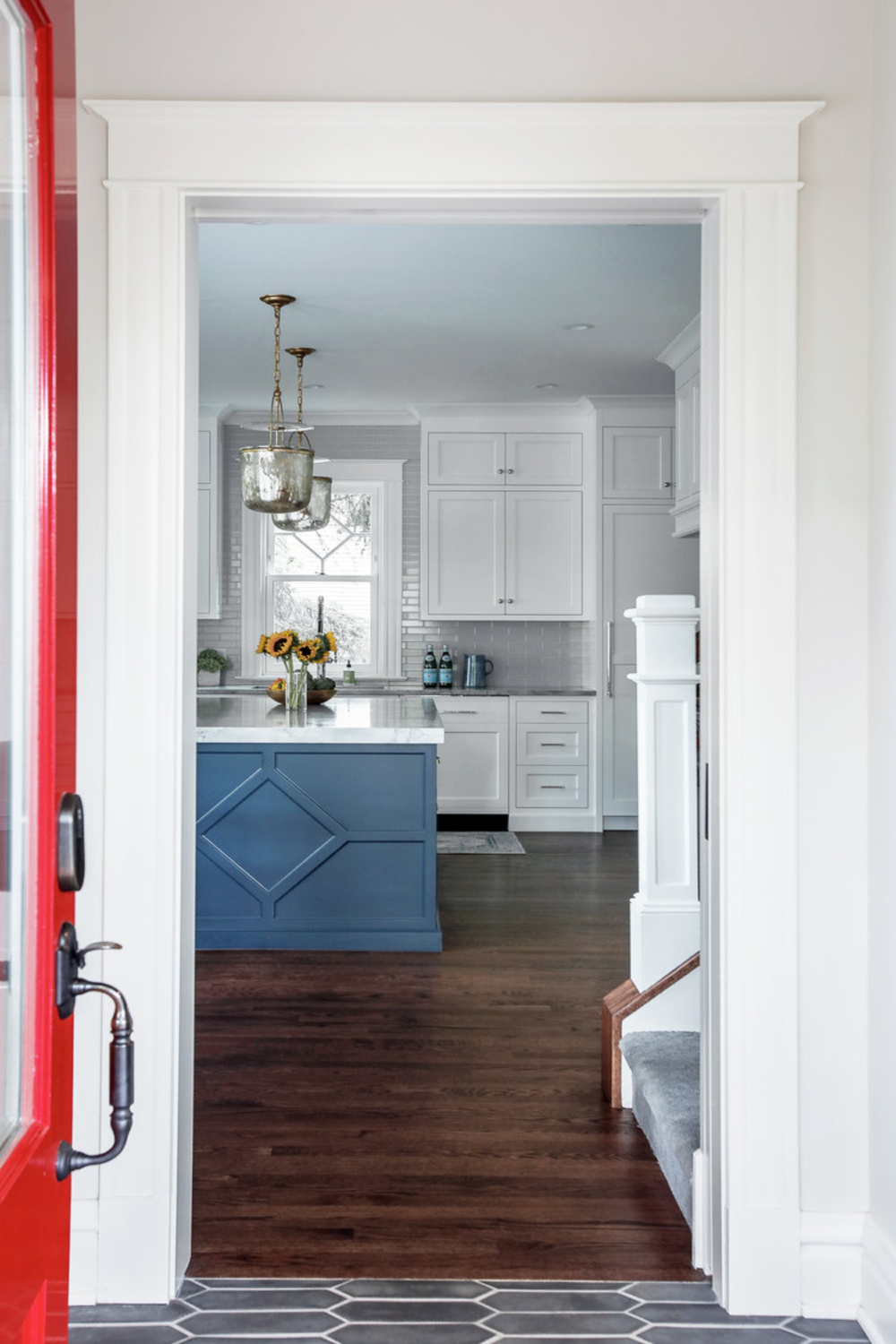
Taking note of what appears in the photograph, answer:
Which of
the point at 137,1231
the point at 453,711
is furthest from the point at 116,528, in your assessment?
the point at 453,711

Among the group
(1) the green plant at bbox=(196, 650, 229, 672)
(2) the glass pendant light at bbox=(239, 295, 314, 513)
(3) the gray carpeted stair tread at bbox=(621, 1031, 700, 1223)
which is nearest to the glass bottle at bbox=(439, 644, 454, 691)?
(1) the green plant at bbox=(196, 650, 229, 672)

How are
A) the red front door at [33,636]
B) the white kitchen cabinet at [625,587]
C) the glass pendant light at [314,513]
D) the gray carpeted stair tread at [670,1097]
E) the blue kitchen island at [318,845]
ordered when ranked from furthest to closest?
the white kitchen cabinet at [625,587], the glass pendant light at [314,513], the blue kitchen island at [318,845], the gray carpeted stair tread at [670,1097], the red front door at [33,636]

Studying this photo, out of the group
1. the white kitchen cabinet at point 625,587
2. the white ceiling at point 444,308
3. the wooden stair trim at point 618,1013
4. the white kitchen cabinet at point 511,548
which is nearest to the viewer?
the wooden stair trim at point 618,1013

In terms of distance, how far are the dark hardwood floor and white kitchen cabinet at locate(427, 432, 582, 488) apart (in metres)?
3.56

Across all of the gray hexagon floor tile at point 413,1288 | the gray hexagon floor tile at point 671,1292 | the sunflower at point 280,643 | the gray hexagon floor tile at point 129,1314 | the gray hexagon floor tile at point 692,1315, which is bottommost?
the gray hexagon floor tile at point 413,1288

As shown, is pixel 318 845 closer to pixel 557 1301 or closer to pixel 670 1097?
pixel 670 1097

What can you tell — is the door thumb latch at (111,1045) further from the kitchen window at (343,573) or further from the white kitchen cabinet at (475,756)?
the kitchen window at (343,573)

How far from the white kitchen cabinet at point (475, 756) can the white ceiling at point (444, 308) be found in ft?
6.55

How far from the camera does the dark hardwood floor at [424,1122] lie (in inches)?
89.7

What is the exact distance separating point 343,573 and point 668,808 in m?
5.08

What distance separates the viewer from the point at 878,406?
6.62 ft

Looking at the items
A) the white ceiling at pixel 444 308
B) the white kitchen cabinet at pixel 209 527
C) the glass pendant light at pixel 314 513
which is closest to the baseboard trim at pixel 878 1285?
the white ceiling at pixel 444 308

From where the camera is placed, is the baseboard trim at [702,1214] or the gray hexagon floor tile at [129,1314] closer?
the gray hexagon floor tile at [129,1314]

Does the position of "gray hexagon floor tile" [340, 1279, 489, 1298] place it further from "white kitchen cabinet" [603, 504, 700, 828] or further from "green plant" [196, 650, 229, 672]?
"green plant" [196, 650, 229, 672]
